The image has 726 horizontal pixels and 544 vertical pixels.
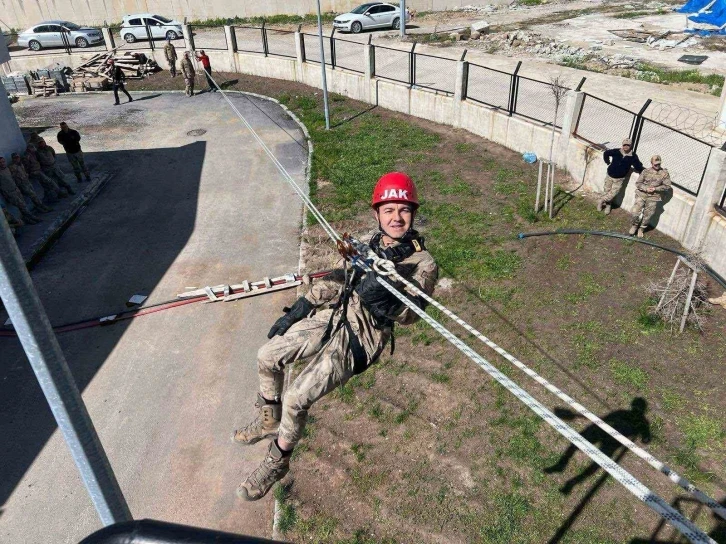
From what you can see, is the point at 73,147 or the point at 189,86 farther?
the point at 189,86

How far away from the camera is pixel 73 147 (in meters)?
18.2

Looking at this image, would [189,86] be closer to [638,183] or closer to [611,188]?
[611,188]

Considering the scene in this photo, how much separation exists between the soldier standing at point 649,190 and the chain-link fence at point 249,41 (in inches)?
968

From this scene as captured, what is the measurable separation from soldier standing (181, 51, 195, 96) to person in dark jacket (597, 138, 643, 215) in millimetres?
20814

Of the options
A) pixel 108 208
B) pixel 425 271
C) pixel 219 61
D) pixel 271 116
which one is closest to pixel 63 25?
pixel 219 61

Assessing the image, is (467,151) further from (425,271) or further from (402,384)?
(425,271)

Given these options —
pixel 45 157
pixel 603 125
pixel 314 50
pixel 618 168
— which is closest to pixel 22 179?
pixel 45 157

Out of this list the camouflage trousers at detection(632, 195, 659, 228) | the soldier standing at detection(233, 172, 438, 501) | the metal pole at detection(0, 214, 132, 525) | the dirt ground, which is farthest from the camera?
the camouflage trousers at detection(632, 195, 659, 228)

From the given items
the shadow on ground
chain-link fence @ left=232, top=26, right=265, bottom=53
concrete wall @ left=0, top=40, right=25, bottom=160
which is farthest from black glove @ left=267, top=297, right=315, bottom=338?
chain-link fence @ left=232, top=26, right=265, bottom=53

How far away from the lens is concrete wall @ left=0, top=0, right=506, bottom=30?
149ft

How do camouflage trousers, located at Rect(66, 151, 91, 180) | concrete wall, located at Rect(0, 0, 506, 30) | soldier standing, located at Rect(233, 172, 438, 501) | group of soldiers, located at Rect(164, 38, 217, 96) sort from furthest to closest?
1. concrete wall, located at Rect(0, 0, 506, 30)
2. group of soldiers, located at Rect(164, 38, 217, 96)
3. camouflage trousers, located at Rect(66, 151, 91, 180)
4. soldier standing, located at Rect(233, 172, 438, 501)

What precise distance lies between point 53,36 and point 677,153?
135ft

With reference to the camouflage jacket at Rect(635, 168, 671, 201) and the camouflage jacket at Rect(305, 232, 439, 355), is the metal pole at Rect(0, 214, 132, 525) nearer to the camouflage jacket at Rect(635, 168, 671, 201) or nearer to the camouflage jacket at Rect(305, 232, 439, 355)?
the camouflage jacket at Rect(305, 232, 439, 355)

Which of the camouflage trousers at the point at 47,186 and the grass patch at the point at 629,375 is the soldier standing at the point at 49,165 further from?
the grass patch at the point at 629,375
